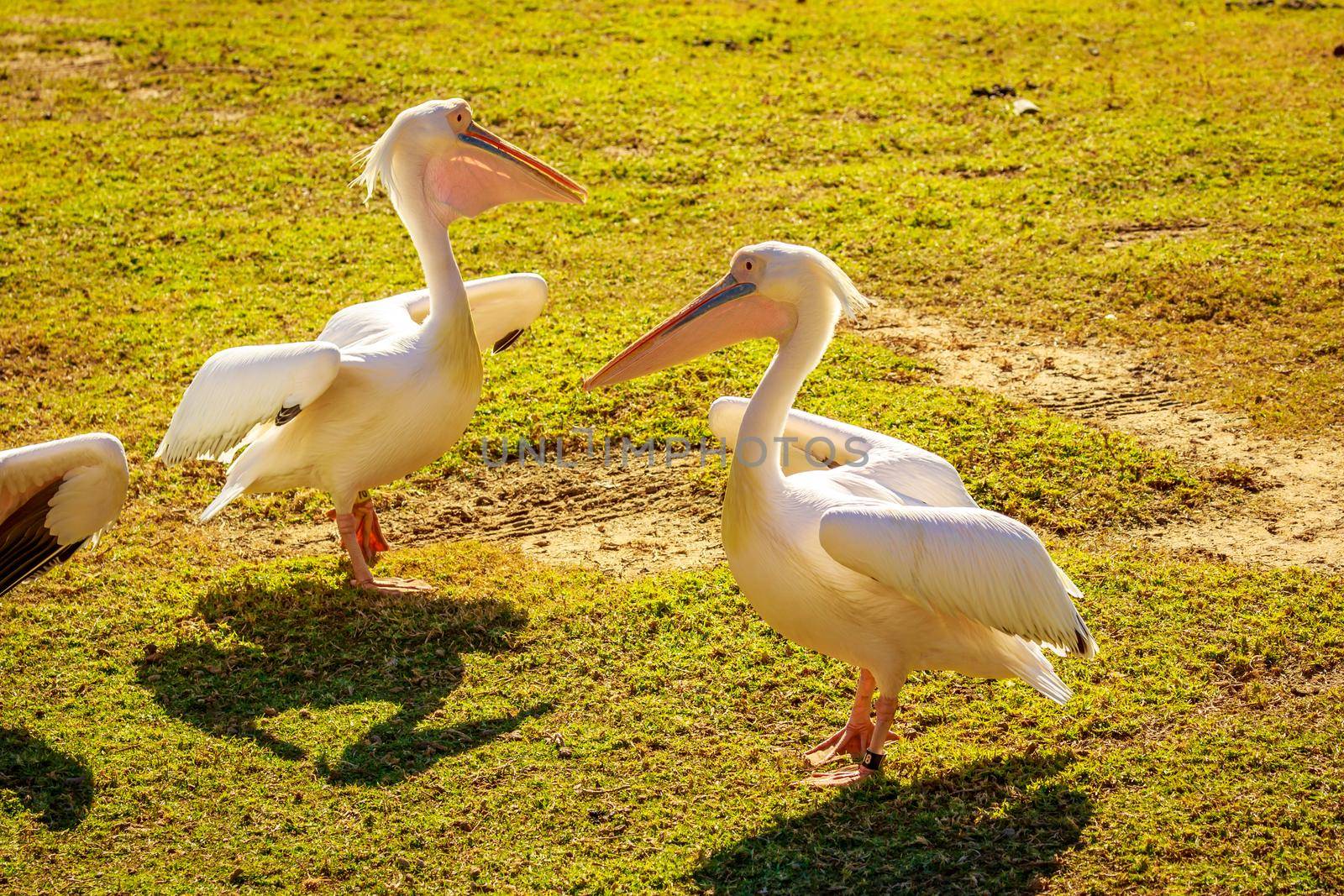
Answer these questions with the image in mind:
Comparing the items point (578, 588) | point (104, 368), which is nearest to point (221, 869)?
point (578, 588)

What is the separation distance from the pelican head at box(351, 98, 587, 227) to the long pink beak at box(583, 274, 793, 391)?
1.52 m

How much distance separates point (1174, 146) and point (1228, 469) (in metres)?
4.30

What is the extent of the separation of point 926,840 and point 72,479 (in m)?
3.17

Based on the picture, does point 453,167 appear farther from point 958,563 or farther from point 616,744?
point 958,563

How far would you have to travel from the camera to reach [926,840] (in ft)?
12.2

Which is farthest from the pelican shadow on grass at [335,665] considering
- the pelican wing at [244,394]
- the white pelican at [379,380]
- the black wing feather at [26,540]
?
the pelican wing at [244,394]

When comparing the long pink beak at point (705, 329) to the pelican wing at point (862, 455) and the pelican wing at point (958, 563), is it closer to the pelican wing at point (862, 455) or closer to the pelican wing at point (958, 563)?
the pelican wing at point (862, 455)

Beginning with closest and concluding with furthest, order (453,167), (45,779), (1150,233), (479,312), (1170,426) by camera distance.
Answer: (45,779)
(453,167)
(479,312)
(1170,426)
(1150,233)

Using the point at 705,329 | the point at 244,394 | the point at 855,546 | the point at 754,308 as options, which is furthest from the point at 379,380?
the point at 855,546

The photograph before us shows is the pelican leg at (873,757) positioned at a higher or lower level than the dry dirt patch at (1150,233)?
lower

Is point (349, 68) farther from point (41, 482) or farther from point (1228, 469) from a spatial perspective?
point (1228, 469)

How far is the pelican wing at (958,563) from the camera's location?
3670mm

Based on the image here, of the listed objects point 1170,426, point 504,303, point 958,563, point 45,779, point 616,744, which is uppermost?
point 504,303

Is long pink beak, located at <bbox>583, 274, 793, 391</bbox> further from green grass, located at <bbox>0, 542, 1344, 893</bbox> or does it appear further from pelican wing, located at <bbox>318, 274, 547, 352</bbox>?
pelican wing, located at <bbox>318, 274, 547, 352</bbox>
